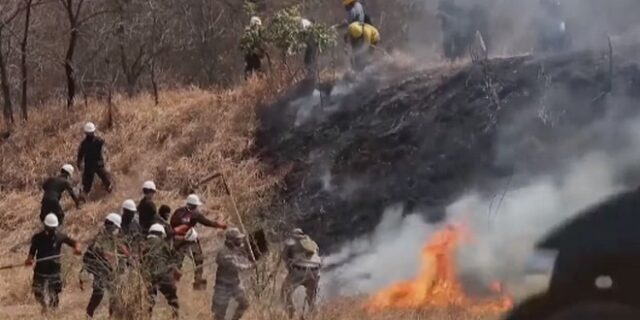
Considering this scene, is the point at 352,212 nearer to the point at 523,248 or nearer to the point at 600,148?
the point at 600,148

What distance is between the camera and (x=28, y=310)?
13.6 meters

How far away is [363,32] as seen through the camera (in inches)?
744

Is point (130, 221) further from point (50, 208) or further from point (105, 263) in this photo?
point (50, 208)

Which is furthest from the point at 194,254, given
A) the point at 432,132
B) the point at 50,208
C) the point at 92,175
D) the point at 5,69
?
the point at 5,69

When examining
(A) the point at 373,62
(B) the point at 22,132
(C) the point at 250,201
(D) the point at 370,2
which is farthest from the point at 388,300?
(D) the point at 370,2

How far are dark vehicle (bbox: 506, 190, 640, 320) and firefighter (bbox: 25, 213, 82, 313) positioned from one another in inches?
236

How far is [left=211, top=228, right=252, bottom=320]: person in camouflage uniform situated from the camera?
11320 mm

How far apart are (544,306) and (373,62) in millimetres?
10760

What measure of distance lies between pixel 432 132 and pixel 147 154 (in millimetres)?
5775

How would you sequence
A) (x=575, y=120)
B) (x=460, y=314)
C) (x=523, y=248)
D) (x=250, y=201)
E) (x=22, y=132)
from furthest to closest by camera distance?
1. (x=22, y=132)
2. (x=250, y=201)
3. (x=575, y=120)
4. (x=460, y=314)
5. (x=523, y=248)

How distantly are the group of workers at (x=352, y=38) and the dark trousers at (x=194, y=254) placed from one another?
6474 millimetres

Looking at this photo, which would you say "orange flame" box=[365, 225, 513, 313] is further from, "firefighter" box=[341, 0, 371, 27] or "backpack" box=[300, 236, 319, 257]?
"firefighter" box=[341, 0, 371, 27]

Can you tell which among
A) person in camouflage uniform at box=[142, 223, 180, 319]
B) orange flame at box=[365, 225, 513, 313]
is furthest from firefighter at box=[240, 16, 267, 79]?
person in camouflage uniform at box=[142, 223, 180, 319]

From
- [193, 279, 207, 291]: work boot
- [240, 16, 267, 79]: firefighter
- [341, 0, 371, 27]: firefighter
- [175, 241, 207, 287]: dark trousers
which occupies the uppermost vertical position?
[341, 0, 371, 27]: firefighter
